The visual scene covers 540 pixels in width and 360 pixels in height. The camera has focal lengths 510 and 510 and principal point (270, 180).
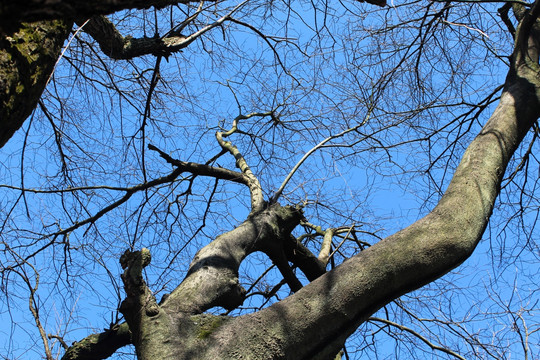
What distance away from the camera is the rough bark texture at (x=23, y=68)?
1.80 metres

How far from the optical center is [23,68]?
6.17ft

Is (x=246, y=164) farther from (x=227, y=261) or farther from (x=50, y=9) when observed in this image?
(x=50, y=9)

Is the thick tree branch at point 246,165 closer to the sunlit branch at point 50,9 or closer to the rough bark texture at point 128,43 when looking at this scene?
the rough bark texture at point 128,43

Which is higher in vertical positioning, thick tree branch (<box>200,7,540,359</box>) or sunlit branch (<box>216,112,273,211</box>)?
sunlit branch (<box>216,112,273,211</box>)

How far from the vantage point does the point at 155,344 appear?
2232 mm

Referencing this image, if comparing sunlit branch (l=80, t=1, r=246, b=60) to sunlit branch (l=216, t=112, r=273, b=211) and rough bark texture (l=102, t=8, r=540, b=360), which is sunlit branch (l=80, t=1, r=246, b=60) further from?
rough bark texture (l=102, t=8, r=540, b=360)

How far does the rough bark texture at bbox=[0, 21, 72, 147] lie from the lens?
180 centimetres

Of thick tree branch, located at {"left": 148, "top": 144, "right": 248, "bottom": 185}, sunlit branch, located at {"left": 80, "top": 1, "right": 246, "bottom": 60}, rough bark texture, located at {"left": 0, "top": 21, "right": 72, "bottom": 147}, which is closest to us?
rough bark texture, located at {"left": 0, "top": 21, "right": 72, "bottom": 147}

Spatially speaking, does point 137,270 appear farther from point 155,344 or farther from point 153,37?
point 153,37

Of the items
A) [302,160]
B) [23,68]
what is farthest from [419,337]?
[23,68]

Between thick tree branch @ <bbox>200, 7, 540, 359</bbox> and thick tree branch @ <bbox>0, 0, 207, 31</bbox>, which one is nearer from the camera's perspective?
thick tree branch @ <bbox>0, 0, 207, 31</bbox>

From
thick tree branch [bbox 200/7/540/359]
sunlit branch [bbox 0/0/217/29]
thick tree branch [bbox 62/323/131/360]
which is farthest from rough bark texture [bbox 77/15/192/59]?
sunlit branch [bbox 0/0/217/29]

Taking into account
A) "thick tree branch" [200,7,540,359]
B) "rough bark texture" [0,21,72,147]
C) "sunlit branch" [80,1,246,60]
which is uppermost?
"sunlit branch" [80,1,246,60]

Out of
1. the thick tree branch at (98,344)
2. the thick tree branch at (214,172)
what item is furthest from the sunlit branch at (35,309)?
the thick tree branch at (214,172)
